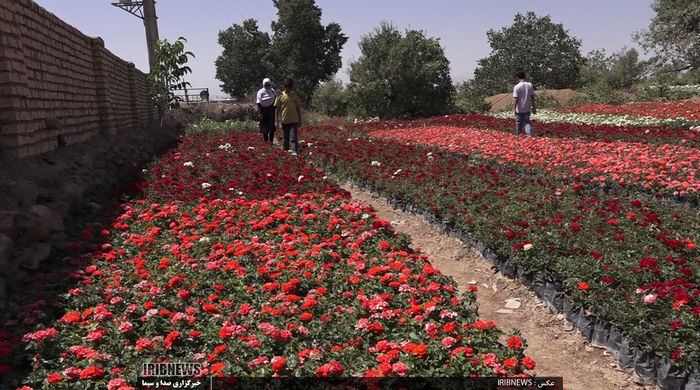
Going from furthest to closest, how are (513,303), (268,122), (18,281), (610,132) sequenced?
(268,122)
(610,132)
(513,303)
(18,281)

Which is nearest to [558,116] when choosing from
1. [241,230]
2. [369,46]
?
[369,46]

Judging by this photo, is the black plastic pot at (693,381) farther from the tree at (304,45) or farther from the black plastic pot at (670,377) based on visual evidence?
the tree at (304,45)

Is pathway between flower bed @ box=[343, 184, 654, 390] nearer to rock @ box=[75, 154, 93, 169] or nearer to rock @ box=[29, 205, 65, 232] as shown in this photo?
rock @ box=[29, 205, 65, 232]

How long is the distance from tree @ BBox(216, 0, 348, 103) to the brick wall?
99.2ft

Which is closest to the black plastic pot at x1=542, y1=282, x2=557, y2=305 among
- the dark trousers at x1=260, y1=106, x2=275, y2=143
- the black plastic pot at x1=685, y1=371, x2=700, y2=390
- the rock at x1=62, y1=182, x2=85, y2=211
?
the black plastic pot at x1=685, y1=371, x2=700, y2=390

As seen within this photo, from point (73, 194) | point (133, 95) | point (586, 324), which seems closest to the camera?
point (586, 324)

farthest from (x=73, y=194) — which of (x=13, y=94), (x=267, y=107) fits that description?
(x=267, y=107)

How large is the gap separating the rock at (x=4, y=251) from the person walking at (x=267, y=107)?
7.67 metres

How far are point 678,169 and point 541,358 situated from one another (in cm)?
496

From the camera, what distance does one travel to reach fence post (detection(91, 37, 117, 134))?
8.20 metres

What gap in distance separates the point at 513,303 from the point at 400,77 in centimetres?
Answer: 1859

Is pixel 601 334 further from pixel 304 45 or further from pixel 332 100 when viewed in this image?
pixel 304 45

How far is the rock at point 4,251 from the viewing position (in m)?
3.41

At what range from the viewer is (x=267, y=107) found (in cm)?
1134
